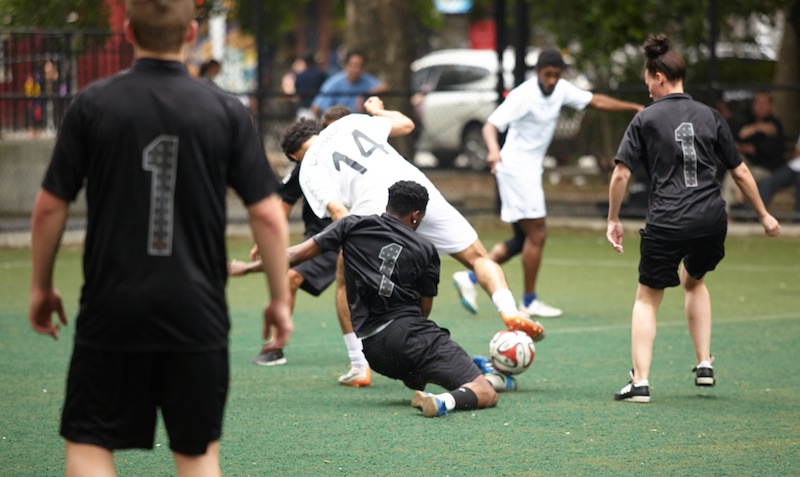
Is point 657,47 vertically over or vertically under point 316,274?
over

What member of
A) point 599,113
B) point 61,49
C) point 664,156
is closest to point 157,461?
point 664,156

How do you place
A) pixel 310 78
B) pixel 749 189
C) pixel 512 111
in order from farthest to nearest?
pixel 310 78, pixel 512 111, pixel 749 189

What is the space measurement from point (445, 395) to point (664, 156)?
180 cm

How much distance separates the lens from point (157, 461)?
5.87m

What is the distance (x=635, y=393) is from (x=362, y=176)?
2.12 meters

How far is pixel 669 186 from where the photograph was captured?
7.23 metres

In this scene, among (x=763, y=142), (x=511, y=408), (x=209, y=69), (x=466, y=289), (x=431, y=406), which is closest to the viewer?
(x=431, y=406)

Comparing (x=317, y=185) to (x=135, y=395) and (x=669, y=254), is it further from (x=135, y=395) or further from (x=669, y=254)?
(x=135, y=395)

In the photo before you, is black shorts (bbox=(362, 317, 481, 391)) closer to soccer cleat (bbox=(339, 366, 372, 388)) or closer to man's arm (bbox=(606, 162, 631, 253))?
soccer cleat (bbox=(339, 366, 372, 388))

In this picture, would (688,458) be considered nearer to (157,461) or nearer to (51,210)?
(157,461)

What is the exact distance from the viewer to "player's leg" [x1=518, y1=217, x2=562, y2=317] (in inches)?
426

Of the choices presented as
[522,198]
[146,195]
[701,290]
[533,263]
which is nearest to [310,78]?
[522,198]

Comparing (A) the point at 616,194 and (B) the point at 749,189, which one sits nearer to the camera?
(A) the point at 616,194

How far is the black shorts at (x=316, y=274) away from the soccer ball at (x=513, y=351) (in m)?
1.81
